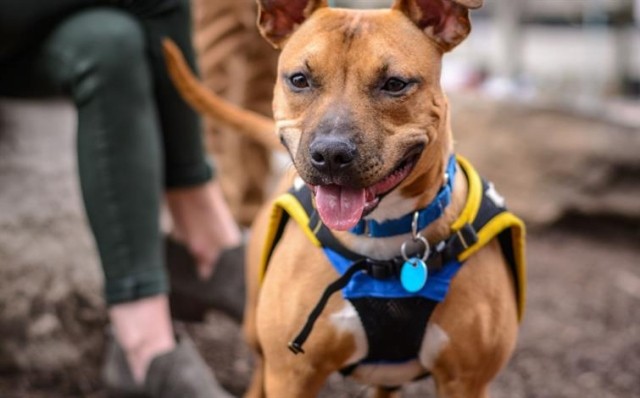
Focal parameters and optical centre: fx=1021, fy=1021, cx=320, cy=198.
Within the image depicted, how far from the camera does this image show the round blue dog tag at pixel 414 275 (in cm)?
210

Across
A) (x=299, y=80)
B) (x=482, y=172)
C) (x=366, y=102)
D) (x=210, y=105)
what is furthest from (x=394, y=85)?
(x=482, y=172)

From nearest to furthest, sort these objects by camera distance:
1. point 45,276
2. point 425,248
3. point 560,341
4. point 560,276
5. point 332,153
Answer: point 332,153
point 425,248
point 45,276
point 560,341
point 560,276

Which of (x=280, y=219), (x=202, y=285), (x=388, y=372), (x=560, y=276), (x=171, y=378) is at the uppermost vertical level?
(x=280, y=219)

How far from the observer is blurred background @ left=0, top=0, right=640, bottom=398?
3172 millimetres

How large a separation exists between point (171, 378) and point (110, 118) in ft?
2.33

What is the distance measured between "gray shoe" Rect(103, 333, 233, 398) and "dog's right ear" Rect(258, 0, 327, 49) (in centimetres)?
96

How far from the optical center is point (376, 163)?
1950 mm

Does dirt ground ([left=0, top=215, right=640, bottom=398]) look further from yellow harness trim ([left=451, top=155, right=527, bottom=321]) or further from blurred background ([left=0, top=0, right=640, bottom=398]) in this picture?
yellow harness trim ([left=451, top=155, right=527, bottom=321])

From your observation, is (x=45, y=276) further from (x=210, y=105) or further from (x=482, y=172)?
(x=482, y=172)

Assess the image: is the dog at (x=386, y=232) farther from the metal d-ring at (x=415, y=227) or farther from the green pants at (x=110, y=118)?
the green pants at (x=110, y=118)

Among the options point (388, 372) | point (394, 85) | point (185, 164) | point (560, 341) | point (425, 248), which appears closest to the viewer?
point (394, 85)

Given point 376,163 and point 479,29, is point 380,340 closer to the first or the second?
point 376,163

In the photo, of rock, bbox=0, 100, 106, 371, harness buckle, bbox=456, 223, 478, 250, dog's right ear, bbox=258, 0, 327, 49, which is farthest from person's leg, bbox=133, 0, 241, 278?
harness buckle, bbox=456, 223, 478, 250

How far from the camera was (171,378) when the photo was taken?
2.74 m
